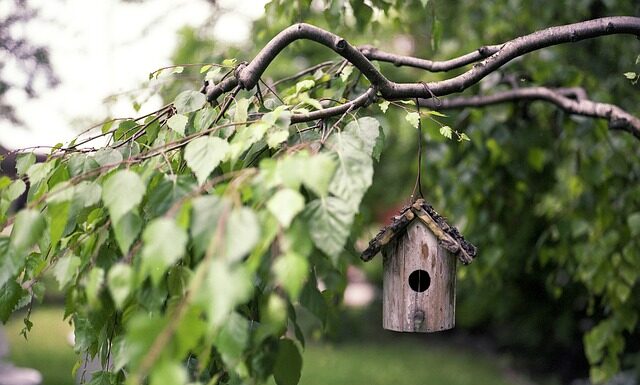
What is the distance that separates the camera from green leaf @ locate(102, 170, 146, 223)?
1.07 m

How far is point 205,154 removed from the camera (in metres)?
1.19

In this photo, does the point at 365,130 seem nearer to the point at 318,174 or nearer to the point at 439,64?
the point at 318,174

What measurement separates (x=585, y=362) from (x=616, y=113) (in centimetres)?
496

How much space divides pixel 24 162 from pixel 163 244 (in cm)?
77

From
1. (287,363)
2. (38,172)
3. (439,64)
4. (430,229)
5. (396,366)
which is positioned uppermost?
(396,366)

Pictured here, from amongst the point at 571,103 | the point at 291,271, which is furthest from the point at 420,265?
the point at 571,103

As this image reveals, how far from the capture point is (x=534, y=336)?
667cm

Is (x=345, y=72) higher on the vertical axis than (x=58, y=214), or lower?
higher

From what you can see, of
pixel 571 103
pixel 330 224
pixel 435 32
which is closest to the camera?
pixel 330 224

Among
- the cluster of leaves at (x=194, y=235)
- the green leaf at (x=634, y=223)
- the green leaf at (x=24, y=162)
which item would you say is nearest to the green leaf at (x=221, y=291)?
the cluster of leaves at (x=194, y=235)

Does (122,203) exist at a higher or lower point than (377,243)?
lower

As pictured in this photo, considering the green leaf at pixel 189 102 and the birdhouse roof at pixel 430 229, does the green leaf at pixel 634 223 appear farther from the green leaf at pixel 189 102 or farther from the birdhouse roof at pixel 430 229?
the green leaf at pixel 189 102

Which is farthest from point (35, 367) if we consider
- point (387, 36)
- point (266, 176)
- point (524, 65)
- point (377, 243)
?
point (266, 176)

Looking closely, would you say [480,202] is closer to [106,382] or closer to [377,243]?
[377,243]
